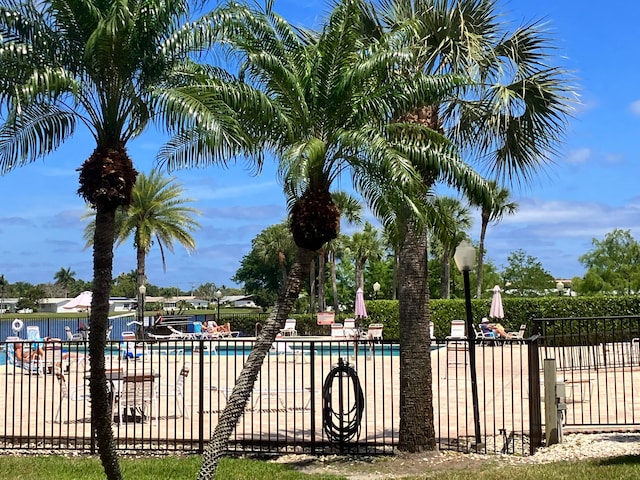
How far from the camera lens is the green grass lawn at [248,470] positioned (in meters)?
8.16

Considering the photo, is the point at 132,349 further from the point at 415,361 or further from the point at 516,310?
the point at 516,310

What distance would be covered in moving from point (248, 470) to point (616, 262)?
52.5 meters

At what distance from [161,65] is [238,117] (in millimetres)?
1205

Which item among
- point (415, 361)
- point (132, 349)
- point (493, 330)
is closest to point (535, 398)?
point (415, 361)

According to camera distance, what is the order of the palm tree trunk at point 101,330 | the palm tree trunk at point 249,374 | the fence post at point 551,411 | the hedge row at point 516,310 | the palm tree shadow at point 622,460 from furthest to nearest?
the hedge row at point 516,310 < the fence post at point 551,411 < the palm tree shadow at point 622,460 < the palm tree trunk at point 249,374 < the palm tree trunk at point 101,330

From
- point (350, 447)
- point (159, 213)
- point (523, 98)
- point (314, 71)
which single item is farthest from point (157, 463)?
point (159, 213)

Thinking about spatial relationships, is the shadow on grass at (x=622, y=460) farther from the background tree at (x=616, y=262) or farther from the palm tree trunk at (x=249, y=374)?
the background tree at (x=616, y=262)

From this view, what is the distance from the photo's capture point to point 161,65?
7500 millimetres

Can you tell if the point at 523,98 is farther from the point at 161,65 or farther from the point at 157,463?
the point at 157,463

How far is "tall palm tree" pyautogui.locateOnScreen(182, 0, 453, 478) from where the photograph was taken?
7547 mm

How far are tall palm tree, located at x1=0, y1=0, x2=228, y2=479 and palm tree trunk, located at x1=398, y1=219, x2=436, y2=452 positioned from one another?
3.50 m

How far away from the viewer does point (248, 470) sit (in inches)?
345

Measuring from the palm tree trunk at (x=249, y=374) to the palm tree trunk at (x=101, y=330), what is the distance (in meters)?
0.87

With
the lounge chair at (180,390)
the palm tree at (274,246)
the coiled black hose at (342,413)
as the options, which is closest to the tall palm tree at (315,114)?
the coiled black hose at (342,413)
